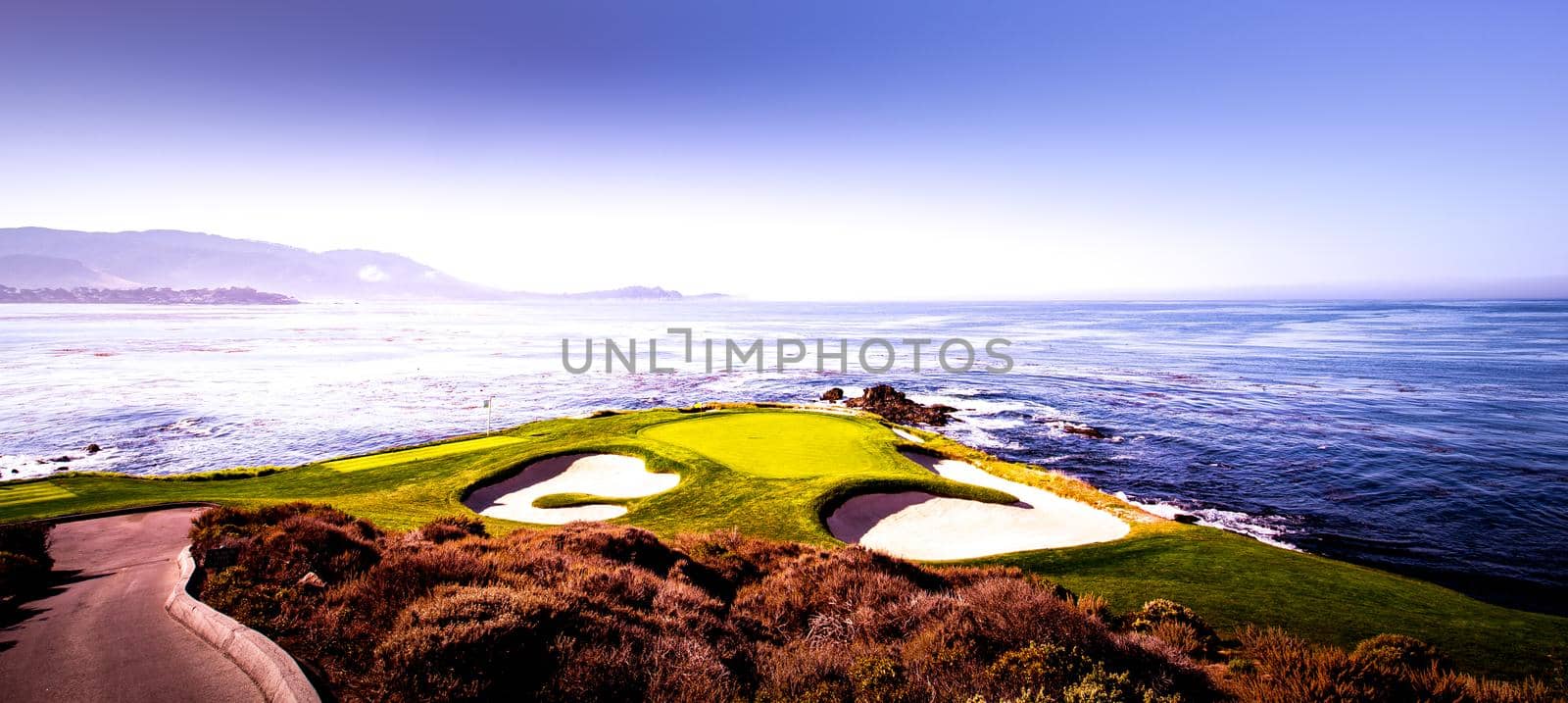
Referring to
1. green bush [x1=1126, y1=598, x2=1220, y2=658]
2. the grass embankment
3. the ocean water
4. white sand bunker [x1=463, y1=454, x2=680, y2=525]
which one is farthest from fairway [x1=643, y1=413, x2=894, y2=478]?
green bush [x1=1126, y1=598, x2=1220, y2=658]

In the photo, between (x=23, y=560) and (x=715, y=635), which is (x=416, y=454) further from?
(x=715, y=635)

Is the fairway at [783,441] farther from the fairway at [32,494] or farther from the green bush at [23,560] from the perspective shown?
the fairway at [32,494]

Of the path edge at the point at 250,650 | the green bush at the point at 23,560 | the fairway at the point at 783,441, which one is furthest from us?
Result: the fairway at the point at 783,441

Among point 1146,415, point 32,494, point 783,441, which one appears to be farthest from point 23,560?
point 1146,415

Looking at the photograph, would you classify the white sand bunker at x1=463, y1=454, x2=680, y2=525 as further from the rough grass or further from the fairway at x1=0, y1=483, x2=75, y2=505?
the fairway at x1=0, y1=483, x2=75, y2=505

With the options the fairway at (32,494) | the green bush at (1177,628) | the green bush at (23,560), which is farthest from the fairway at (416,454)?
the green bush at (1177,628)

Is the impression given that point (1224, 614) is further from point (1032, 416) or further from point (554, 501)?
point (1032, 416)
